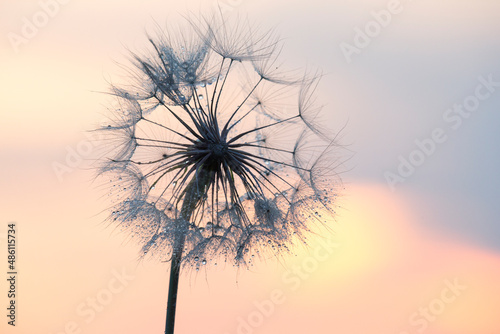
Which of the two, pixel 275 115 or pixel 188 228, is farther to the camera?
pixel 275 115

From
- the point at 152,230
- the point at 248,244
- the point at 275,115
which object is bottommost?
the point at 248,244

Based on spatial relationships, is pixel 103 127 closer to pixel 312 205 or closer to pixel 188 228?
pixel 188 228

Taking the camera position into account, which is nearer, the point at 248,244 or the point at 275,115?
the point at 248,244

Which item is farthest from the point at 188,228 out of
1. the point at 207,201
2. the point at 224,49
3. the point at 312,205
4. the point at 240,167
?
the point at 224,49

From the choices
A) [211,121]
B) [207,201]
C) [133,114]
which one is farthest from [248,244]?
[133,114]

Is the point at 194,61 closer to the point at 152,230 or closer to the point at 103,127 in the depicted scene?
the point at 103,127

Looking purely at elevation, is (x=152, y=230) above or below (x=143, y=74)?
below
